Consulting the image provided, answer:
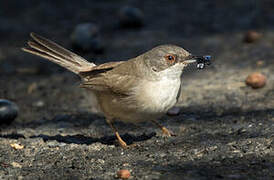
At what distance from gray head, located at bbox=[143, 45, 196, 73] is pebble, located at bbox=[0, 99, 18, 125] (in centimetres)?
243

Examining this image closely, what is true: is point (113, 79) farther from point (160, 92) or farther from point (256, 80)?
point (256, 80)

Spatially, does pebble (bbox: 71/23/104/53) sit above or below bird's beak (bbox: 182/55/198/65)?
above

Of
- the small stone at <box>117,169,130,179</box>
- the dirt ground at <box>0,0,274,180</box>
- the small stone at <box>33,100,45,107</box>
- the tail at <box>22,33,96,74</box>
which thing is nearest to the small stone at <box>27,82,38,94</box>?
the dirt ground at <box>0,0,274,180</box>

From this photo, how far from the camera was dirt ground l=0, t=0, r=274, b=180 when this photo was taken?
5.08 metres

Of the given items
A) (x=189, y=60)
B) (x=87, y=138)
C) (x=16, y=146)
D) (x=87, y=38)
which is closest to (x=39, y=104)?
(x=87, y=138)

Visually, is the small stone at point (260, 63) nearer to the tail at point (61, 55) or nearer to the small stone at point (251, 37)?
the small stone at point (251, 37)

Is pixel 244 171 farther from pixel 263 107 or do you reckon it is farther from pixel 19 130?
pixel 19 130

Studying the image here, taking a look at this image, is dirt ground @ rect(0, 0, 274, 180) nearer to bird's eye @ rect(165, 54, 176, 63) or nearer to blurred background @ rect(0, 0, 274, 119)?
blurred background @ rect(0, 0, 274, 119)

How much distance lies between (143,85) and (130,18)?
5807 millimetres

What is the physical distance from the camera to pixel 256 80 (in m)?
7.59

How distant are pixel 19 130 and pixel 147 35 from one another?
489 cm

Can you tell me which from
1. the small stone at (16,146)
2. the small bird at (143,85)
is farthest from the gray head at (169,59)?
the small stone at (16,146)

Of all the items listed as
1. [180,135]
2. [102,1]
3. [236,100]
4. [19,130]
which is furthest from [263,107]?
[102,1]

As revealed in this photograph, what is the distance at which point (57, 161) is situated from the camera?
5410 millimetres
